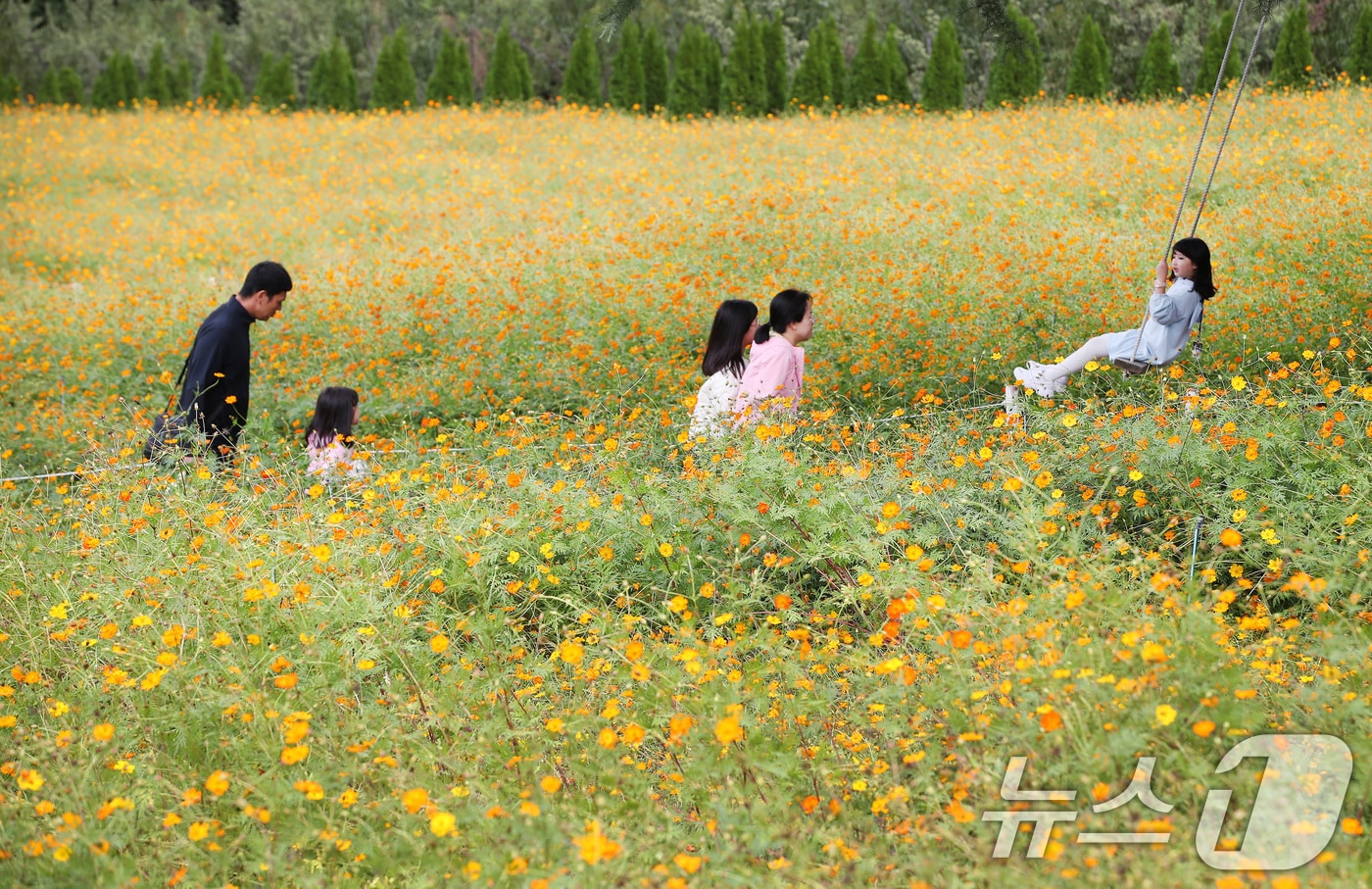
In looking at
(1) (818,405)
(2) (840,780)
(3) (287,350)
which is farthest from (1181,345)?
(3) (287,350)

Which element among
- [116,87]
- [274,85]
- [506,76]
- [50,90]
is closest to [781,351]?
[506,76]

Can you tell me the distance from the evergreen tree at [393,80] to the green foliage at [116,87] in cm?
694

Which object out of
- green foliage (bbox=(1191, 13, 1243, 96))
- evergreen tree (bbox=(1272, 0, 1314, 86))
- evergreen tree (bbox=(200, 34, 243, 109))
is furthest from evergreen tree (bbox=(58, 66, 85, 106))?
evergreen tree (bbox=(1272, 0, 1314, 86))

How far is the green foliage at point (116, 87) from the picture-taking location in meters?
26.2

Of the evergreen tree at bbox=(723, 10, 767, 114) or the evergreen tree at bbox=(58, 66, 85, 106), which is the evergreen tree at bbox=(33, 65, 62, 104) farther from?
the evergreen tree at bbox=(723, 10, 767, 114)

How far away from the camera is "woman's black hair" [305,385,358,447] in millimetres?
5801

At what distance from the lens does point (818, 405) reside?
21.5ft

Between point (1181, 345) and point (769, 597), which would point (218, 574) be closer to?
point (769, 597)

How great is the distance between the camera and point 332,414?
581cm

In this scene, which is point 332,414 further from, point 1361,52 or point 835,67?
point 835,67

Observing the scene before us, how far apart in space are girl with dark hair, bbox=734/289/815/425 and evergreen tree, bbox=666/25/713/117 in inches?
676

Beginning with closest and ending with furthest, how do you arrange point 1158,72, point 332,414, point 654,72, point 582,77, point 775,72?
point 332,414 → point 1158,72 → point 775,72 → point 654,72 → point 582,77

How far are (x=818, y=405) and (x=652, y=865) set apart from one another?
4.38 meters

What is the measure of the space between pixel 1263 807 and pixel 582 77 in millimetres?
22827
